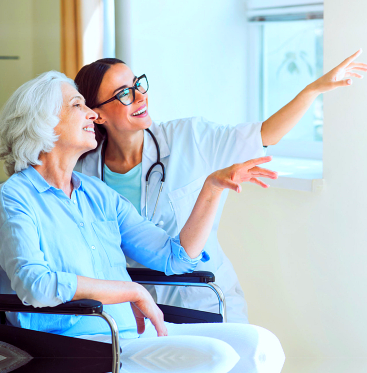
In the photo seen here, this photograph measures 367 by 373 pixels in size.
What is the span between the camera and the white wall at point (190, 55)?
2.57m

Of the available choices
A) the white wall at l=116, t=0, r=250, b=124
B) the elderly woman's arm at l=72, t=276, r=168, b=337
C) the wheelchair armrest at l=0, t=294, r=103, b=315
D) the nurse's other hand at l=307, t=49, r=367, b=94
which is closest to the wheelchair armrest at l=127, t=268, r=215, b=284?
the elderly woman's arm at l=72, t=276, r=168, b=337

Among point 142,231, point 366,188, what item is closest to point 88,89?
point 142,231

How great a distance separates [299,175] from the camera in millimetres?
2148

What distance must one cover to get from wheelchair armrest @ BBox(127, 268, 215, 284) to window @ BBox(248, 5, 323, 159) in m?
1.27

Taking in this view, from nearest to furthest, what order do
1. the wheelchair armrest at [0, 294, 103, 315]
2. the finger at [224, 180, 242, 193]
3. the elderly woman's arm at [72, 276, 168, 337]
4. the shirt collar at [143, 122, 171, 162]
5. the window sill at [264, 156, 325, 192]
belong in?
the wheelchair armrest at [0, 294, 103, 315], the elderly woman's arm at [72, 276, 168, 337], the finger at [224, 180, 242, 193], the shirt collar at [143, 122, 171, 162], the window sill at [264, 156, 325, 192]

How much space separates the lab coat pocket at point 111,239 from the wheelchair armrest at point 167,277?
7cm

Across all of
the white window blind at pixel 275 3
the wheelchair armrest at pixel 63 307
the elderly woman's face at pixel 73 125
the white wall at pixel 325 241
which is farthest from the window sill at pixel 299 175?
the wheelchair armrest at pixel 63 307

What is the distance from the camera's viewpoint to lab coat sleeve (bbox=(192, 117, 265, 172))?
66.7 inches

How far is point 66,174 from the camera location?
1.51 m

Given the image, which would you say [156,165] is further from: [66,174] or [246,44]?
[246,44]

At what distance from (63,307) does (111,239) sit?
40cm

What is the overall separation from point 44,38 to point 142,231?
4.51ft

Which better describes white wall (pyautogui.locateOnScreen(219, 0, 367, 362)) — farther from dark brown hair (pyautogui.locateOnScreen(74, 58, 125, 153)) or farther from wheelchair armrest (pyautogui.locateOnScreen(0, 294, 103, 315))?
wheelchair armrest (pyautogui.locateOnScreen(0, 294, 103, 315))

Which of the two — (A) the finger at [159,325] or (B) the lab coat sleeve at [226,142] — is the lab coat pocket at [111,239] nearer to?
(A) the finger at [159,325]
